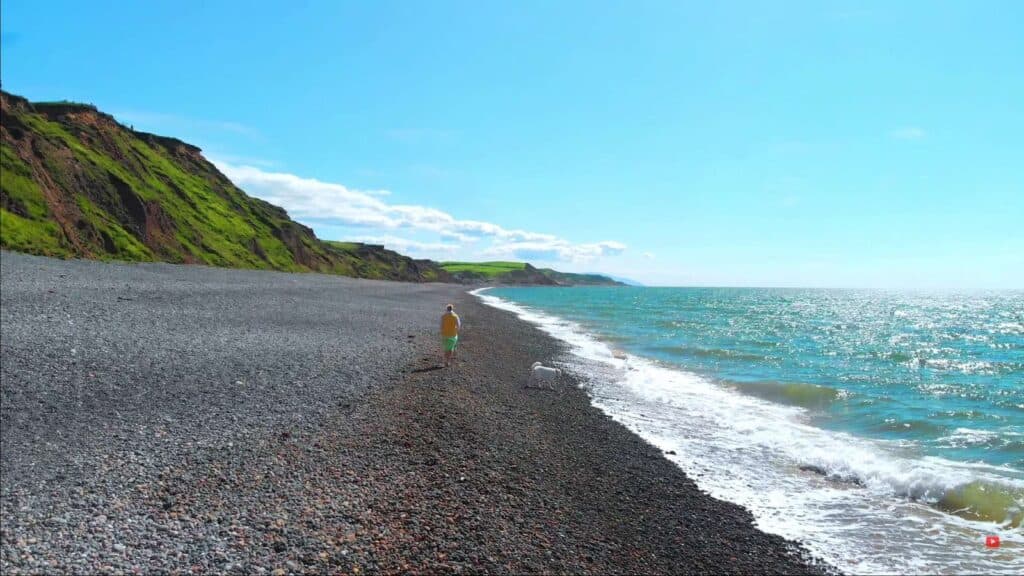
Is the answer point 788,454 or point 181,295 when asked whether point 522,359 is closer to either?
point 788,454

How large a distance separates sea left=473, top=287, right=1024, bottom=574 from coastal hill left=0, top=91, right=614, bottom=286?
1576 inches

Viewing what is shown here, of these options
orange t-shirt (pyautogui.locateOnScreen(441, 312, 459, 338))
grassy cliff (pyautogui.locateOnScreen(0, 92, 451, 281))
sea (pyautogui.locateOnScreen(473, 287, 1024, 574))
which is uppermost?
grassy cliff (pyautogui.locateOnScreen(0, 92, 451, 281))

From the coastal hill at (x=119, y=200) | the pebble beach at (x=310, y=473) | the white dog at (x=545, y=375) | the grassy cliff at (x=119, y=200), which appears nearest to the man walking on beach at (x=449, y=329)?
the pebble beach at (x=310, y=473)

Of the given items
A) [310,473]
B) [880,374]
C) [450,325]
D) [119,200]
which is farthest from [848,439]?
[119,200]

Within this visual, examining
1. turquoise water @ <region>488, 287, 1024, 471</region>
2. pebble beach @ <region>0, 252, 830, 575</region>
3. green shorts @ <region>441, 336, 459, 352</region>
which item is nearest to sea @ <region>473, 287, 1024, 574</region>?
turquoise water @ <region>488, 287, 1024, 471</region>

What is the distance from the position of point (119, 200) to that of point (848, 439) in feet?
210

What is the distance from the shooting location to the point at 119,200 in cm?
5331

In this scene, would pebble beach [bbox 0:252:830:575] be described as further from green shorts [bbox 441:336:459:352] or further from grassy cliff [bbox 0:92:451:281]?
grassy cliff [bbox 0:92:451:281]

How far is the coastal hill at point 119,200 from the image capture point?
128 feet

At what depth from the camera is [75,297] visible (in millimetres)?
21531

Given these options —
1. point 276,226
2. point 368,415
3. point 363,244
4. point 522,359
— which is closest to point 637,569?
point 368,415

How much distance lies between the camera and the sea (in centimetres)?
874

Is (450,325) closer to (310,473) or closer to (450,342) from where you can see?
(450,342)

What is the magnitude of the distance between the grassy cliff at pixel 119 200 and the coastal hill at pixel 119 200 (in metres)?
0.11
